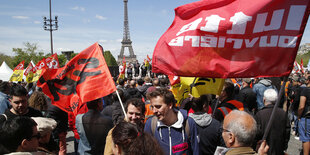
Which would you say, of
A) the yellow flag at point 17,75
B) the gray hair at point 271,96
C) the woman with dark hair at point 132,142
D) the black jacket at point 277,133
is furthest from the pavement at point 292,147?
the yellow flag at point 17,75

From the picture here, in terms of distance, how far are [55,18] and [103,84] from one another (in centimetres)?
2393

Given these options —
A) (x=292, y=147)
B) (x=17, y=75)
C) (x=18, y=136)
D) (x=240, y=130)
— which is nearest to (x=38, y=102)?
(x=18, y=136)

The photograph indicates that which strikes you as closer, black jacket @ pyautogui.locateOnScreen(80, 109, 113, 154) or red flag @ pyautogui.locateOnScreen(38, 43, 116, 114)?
black jacket @ pyautogui.locateOnScreen(80, 109, 113, 154)

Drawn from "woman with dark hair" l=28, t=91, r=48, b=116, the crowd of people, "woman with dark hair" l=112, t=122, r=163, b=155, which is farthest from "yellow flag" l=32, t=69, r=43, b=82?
"woman with dark hair" l=112, t=122, r=163, b=155

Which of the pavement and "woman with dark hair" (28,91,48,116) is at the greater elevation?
"woman with dark hair" (28,91,48,116)

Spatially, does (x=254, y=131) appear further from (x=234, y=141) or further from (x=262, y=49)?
(x=262, y=49)

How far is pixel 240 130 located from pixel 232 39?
130 centimetres

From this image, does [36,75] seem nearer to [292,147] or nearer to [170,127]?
[170,127]

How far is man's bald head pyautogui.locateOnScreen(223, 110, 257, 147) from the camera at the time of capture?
240 centimetres

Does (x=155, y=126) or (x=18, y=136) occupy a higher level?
(x=18, y=136)

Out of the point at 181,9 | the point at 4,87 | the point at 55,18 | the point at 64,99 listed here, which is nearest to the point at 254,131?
the point at 181,9

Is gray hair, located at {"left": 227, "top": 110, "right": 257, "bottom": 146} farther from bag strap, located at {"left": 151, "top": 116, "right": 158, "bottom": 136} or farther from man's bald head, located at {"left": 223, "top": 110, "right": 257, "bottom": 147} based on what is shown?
bag strap, located at {"left": 151, "top": 116, "right": 158, "bottom": 136}

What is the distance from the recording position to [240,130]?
242 centimetres

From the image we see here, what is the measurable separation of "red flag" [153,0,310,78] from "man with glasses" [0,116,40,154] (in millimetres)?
1835
